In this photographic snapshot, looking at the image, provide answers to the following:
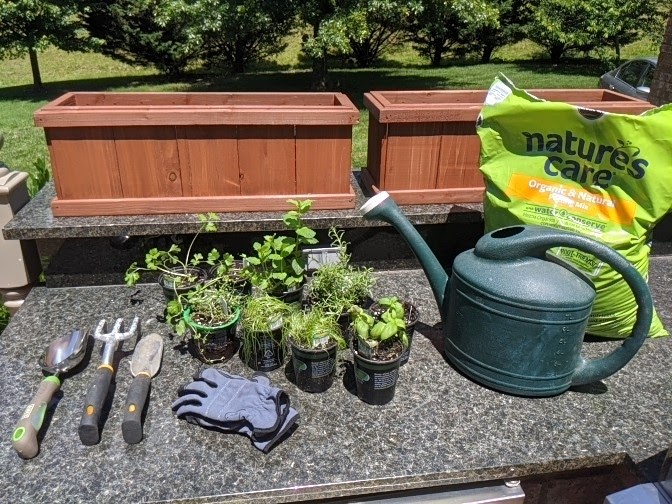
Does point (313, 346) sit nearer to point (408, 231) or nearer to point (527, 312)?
point (408, 231)

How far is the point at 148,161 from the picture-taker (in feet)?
6.09

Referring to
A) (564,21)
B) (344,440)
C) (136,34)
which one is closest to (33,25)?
(136,34)

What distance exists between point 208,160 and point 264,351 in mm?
714

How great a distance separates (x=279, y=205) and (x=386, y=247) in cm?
44

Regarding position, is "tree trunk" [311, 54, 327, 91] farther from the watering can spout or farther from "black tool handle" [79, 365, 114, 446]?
"black tool handle" [79, 365, 114, 446]

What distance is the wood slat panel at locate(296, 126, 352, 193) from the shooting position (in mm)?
1870

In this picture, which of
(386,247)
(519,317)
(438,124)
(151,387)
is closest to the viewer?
(519,317)

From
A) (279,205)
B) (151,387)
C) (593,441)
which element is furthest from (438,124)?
(151,387)

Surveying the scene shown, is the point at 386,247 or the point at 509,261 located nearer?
the point at 509,261

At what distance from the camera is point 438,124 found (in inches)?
76.5

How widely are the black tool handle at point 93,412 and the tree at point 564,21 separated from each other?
1296cm

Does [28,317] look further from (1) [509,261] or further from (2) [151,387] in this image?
(1) [509,261]

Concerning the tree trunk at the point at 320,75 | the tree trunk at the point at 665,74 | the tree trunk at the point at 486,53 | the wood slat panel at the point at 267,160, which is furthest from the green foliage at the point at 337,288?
the tree trunk at the point at 486,53

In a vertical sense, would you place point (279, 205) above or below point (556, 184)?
below
